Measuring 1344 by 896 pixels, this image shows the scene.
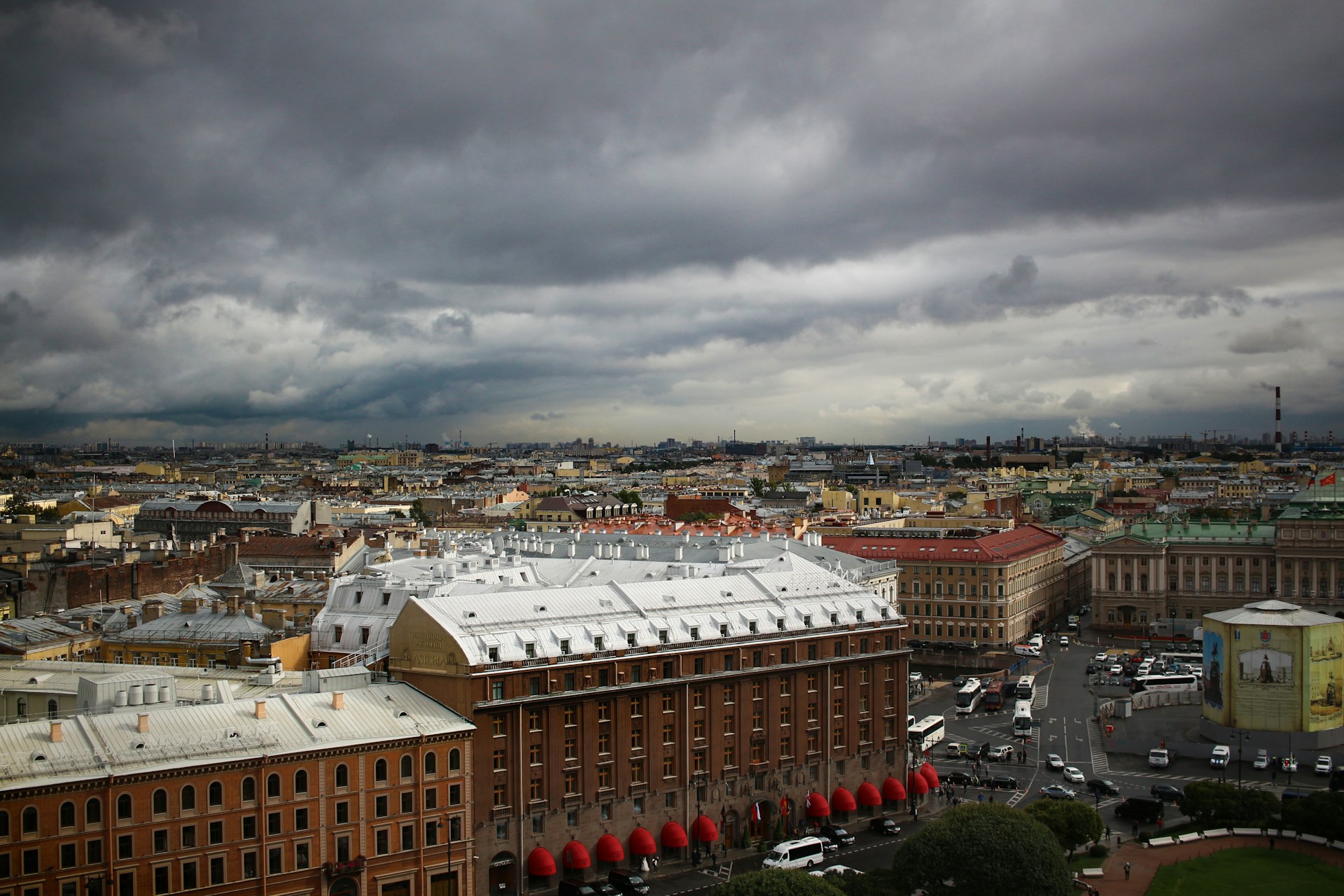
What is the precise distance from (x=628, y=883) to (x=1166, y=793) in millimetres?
27816

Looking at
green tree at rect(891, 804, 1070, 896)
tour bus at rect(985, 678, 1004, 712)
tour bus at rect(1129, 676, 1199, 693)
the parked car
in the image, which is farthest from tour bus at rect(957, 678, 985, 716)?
green tree at rect(891, 804, 1070, 896)

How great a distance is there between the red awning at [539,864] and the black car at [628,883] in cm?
253

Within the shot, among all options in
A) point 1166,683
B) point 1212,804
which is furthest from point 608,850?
point 1166,683

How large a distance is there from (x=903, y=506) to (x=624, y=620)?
404ft

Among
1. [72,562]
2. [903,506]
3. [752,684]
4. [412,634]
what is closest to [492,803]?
[412,634]

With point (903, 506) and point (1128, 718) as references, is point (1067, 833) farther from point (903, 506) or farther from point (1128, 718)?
point (903, 506)

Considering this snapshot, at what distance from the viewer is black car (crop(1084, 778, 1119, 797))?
6166 cm

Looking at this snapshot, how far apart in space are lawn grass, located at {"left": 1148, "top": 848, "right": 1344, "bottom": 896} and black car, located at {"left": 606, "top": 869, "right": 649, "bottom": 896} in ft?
62.7

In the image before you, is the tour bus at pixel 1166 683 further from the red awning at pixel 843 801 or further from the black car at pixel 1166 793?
the red awning at pixel 843 801

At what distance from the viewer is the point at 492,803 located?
1924 inches

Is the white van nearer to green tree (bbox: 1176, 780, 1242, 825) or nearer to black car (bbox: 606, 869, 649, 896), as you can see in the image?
black car (bbox: 606, 869, 649, 896)

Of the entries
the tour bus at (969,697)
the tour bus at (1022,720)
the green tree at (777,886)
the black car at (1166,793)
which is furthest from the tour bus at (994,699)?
the green tree at (777,886)

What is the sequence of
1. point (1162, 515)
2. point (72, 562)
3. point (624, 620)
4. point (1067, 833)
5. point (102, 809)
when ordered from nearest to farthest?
point (102, 809), point (1067, 833), point (624, 620), point (72, 562), point (1162, 515)

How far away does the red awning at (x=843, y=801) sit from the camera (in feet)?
193
